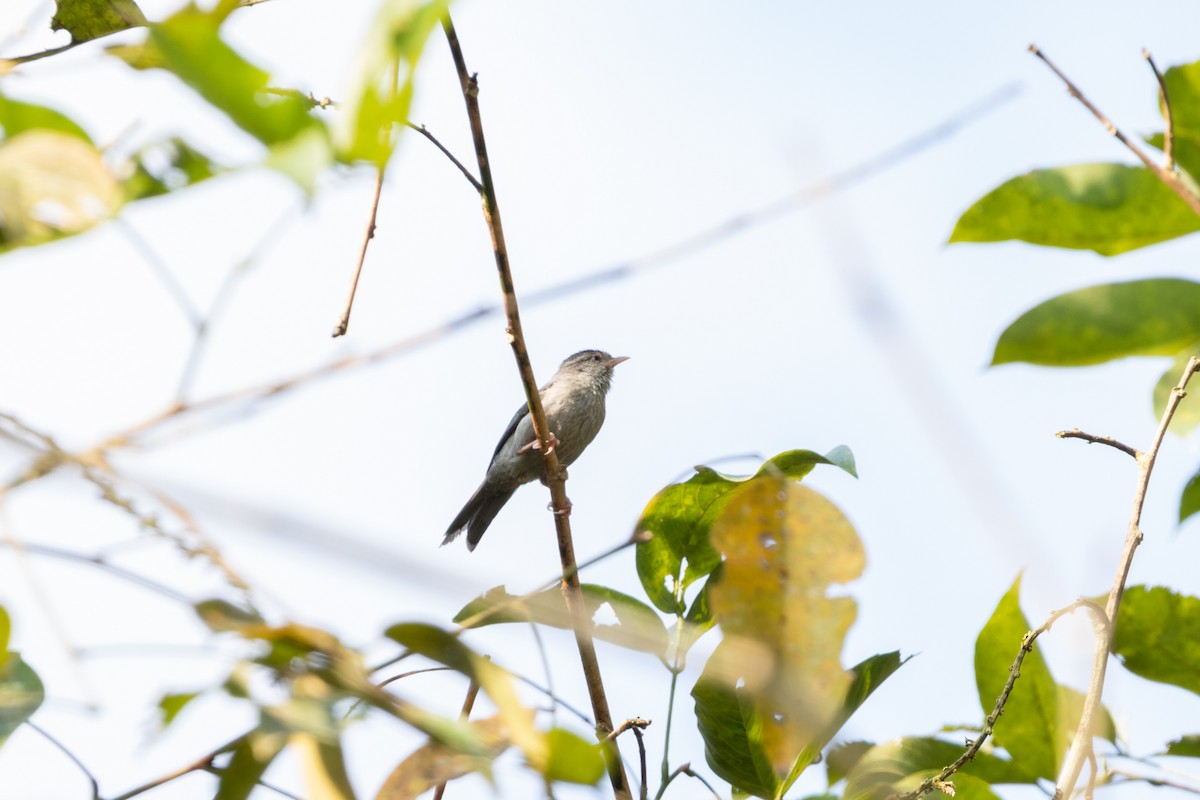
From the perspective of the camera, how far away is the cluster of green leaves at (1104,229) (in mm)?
3145

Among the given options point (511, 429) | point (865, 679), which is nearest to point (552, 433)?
point (511, 429)

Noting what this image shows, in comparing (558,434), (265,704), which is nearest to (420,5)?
(265,704)

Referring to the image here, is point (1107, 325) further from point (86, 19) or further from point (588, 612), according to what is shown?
point (86, 19)

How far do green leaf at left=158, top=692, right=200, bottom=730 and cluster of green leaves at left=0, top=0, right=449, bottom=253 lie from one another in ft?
1.90

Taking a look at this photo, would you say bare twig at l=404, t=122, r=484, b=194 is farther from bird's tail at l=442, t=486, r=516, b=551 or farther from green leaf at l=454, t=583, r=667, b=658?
bird's tail at l=442, t=486, r=516, b=551

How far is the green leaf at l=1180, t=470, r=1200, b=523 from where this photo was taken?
3.01 meters

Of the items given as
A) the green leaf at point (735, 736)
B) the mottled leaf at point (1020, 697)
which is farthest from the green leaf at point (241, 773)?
the mottled leaf at point (1020, 697)

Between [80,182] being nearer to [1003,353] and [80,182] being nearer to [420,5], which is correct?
[420,5]

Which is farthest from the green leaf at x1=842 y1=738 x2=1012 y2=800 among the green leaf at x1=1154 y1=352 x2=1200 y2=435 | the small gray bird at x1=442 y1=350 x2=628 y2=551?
the small gray bird at x1=442 y1=350 x2=628 y2=551

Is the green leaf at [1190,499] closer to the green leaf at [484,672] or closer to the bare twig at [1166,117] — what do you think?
the bare twig at [1166,117]

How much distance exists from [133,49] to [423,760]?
1034 millimetres

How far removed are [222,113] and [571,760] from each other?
84cm

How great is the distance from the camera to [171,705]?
149 centimetres

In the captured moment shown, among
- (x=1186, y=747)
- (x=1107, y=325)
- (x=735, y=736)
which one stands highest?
(x=1107, y=325)
